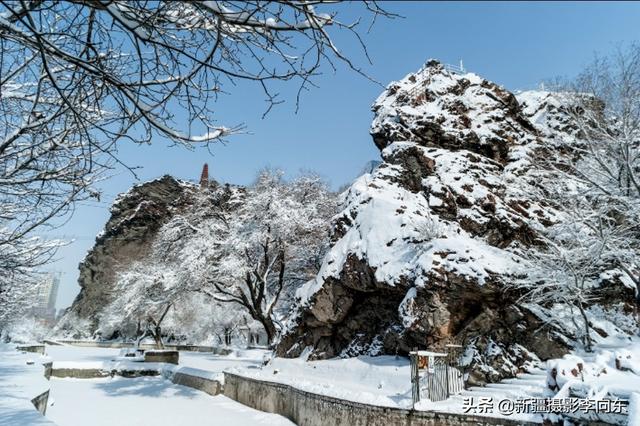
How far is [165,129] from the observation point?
9.07 feet

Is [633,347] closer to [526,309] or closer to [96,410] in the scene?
[526,309]

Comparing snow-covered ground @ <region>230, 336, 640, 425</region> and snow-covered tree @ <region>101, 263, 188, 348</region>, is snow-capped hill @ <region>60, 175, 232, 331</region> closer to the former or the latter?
snow-covered tree @ <region>101, 263, 188, 348</region>

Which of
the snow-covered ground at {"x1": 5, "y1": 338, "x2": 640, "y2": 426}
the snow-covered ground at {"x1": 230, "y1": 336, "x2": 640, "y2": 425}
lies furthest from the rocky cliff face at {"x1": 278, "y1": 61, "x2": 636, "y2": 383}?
the snow-covered ground at {"x1": 5, "y1": 338, "x2": 640, "y2": 426}

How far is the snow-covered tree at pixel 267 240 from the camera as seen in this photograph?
67.1ft

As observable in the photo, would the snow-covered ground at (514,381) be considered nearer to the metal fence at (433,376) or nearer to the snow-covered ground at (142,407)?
the metal fence at (433,376)

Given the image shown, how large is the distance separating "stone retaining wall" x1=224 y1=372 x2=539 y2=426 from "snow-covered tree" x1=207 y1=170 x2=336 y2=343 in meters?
6.48

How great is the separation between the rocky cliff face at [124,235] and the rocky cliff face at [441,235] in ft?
141

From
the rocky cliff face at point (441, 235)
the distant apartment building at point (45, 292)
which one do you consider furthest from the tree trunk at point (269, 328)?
the distant apartment building at point (45, 292)

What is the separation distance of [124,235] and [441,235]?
53191mm

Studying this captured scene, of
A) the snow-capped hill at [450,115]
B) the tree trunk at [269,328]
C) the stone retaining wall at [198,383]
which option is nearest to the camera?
the stone retaining wall at [198,383]

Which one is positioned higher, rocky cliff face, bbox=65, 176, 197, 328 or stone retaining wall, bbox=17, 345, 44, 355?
rocky cliff face, bbox=65, 176, 197, 328

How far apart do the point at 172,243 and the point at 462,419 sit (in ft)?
64.7

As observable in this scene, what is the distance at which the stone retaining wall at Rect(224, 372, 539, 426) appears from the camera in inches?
291

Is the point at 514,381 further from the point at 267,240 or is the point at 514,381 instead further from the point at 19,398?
the point at 267,240
